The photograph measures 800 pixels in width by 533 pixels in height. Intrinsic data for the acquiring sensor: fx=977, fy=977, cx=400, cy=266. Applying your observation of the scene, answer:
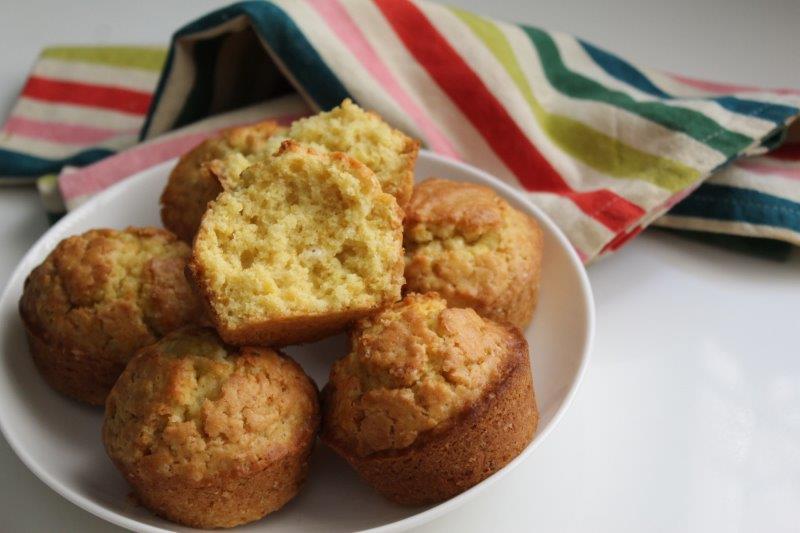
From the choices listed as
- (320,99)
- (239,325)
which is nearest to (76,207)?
(320,99)

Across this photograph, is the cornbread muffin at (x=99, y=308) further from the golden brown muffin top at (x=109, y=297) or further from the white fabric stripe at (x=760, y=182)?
the white fabric stripe at (x=760, y=182)

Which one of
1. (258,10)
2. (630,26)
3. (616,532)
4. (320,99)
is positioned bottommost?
(616,532)

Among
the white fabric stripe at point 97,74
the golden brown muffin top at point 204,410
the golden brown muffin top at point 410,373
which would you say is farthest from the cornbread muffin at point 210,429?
the white fabric stripe at point 97,74

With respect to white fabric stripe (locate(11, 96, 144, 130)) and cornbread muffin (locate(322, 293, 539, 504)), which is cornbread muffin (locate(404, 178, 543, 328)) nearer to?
cornbread muffin (locate(322, 293, 539, 504))

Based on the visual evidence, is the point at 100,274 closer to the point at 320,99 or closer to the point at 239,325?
the point at 239,325

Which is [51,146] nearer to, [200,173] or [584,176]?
[200,173]

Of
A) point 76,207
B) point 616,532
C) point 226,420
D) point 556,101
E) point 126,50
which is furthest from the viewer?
point 126,50
